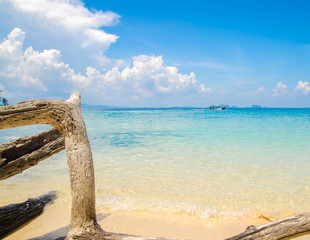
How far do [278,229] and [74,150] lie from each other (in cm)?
273

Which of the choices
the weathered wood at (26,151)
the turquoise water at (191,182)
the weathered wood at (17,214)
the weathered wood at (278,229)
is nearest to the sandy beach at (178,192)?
the turquoise water at (191,182)

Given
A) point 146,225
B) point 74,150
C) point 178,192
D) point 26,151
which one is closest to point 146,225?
point 146,225

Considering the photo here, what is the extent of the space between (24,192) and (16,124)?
364 centimetres

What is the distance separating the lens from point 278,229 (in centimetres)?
263

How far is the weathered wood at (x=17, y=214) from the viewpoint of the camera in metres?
3.41

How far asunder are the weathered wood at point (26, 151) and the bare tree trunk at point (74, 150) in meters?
0.65

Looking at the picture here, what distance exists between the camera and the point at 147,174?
682 centimetres

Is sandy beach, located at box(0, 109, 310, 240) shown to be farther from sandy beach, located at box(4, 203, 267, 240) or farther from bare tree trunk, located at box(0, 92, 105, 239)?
bare tree trunk, located at box(0, 92, 105, 239)

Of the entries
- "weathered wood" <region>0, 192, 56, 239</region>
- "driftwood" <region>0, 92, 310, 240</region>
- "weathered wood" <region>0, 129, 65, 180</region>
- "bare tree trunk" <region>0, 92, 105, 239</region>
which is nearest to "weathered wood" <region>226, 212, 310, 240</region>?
"driftwood" <region>0, 92, 310, 240</region>

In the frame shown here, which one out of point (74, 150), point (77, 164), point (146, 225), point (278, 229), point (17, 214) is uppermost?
point (74, 150)

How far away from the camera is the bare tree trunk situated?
97.0 inches

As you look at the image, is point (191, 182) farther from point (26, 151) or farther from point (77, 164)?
point (26, 151)

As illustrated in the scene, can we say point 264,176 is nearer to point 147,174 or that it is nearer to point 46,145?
point 147,174

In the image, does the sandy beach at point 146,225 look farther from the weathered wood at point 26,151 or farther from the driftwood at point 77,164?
the weathered wood at point 26,151
